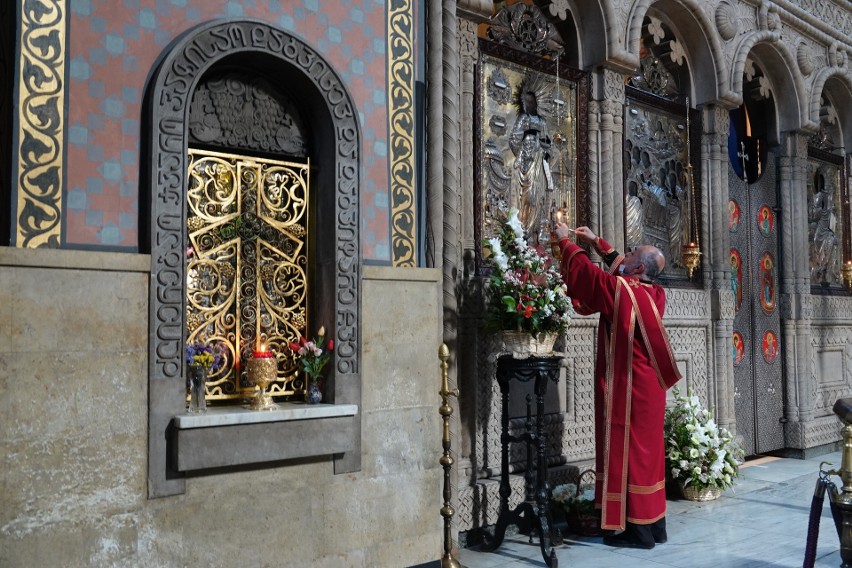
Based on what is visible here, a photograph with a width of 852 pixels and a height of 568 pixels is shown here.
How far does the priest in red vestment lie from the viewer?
5.37 m

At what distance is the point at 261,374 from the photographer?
442cm

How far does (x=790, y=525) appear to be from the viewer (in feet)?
19.3

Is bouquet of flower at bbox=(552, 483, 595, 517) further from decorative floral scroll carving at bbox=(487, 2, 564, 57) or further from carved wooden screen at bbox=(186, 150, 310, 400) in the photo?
decorative floral scroll carving at bbox=(487, 2, 564, 57)

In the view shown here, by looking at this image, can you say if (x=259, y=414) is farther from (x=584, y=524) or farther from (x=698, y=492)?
(x=698, y=492)

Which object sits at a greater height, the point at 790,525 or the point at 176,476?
the point at 176,476

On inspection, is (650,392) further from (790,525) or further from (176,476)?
(176,476)

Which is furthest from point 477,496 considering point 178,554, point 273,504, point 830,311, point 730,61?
point 830,311

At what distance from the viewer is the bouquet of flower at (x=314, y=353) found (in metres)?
4.59

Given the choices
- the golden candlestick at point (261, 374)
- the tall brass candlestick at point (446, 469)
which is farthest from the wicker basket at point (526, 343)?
the golden candlestick at point (261, 374)

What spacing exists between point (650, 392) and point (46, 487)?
12.2 ft

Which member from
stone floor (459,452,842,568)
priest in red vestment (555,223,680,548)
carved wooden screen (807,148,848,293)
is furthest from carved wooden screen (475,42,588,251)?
carved wooden screen (807,148,848,293)

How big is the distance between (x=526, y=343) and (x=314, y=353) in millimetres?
1448

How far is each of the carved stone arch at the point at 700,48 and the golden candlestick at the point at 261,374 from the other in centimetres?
530

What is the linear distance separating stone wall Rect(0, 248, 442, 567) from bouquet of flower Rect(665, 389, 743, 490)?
2.89 m
